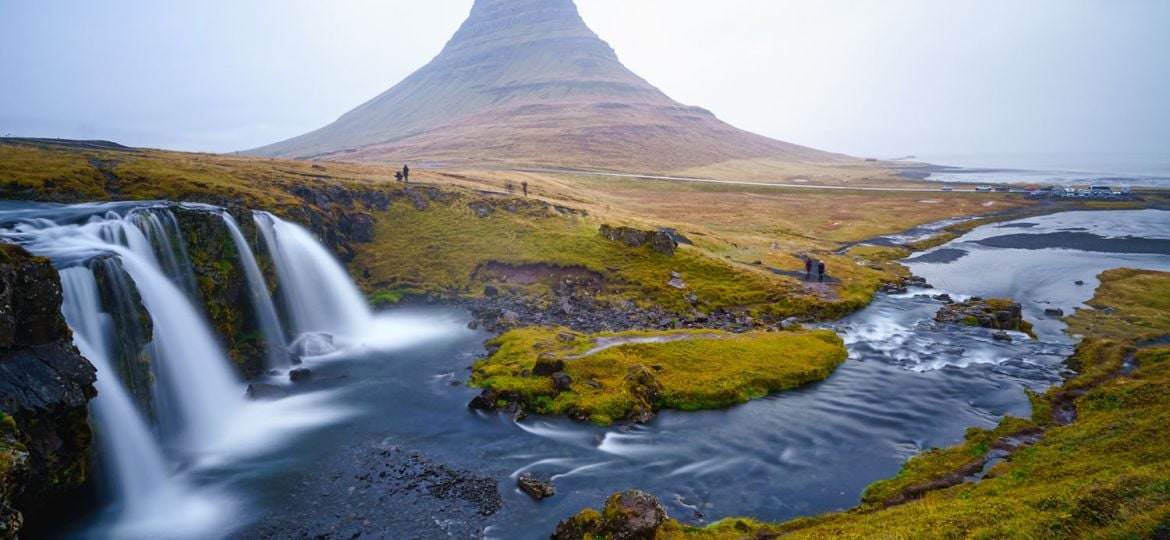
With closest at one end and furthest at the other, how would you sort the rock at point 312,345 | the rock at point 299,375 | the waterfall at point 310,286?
1. the rock at point 299,375
2. the rock at point 312,345
3. the waterfall at point 310,286

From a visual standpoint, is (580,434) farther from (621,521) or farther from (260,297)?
(260,297)

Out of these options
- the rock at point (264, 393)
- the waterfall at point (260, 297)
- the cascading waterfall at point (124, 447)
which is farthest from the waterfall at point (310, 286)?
the cascading waterfall at point (124, 447)

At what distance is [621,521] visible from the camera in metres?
16.3

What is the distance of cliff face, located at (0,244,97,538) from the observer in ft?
60.2

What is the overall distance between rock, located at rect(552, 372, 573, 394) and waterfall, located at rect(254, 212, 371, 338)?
68.0ft

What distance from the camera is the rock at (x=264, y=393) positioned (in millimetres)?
30906

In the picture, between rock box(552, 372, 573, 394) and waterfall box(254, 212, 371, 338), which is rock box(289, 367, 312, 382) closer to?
waterfall box(254, 212, 371, 338)

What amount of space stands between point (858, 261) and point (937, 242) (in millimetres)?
28709

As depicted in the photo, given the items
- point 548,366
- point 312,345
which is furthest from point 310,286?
point 548,366

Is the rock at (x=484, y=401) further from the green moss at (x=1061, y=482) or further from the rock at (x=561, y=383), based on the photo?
the green moss at (x=1061, y=482)

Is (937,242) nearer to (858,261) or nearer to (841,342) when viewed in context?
(858,261)

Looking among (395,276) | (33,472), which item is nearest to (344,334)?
(395,276)

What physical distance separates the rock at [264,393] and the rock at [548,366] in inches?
562

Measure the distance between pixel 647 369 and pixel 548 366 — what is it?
5333mm
